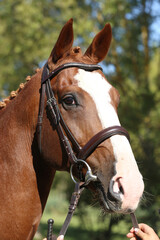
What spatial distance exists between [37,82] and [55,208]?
74.9 ft

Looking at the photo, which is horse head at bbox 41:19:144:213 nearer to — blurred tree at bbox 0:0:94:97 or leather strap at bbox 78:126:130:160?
leather strap at bbox 78:126:130:160

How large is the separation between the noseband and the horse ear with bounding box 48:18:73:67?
5.1 inches

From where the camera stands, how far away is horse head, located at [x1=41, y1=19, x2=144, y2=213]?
241cm

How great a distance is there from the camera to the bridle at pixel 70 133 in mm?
2529

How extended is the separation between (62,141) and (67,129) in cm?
11

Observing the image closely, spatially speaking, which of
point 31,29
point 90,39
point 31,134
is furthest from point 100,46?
point 31,29

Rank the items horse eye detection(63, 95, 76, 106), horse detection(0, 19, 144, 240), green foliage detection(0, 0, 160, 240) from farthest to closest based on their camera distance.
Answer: green foliage detection(0, 0, 160, 240)
horse eye detection(63, 95, 76, 106)
horse detection(0, 19, 144, 240)

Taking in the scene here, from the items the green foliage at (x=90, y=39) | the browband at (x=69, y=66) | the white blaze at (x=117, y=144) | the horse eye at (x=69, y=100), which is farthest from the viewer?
the green foliage at (x=90, y=39)

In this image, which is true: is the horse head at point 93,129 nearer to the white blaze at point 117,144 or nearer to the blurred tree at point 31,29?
the white blaze at point 117,144

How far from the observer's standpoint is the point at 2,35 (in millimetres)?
13883

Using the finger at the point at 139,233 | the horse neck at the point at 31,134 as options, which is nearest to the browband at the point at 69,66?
the horse neck at the point at 31,134

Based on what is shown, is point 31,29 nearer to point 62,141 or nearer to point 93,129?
point 62,141

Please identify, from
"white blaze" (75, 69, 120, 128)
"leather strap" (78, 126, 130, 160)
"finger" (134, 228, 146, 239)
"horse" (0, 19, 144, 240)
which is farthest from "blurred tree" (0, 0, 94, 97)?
"finger" (134, 228, 146, 239)

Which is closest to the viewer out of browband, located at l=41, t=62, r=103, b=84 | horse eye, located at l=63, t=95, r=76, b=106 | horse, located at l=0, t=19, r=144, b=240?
horse, located at l=0, t=19, r=144, b=240
